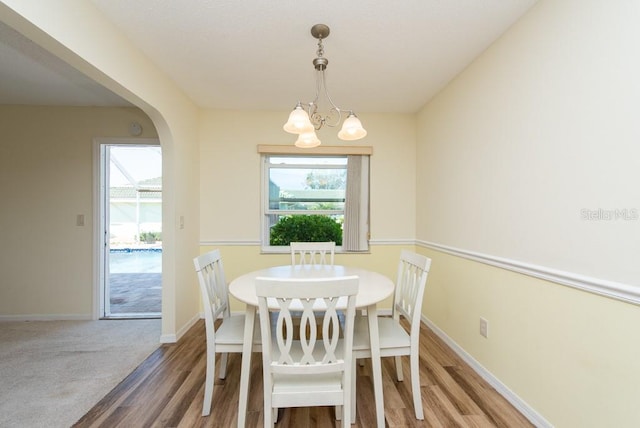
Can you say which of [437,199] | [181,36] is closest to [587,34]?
[437,199]

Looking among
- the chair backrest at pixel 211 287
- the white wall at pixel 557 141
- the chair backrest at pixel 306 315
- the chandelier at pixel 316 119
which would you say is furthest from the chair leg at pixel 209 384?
the white wall at pixel 557 141

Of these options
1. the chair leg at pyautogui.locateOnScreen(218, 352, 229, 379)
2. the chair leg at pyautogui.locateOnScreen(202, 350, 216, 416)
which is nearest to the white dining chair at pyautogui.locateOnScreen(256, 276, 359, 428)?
the chair leg at pyautogui.locateOnScreen(202, 350, 216, 416)

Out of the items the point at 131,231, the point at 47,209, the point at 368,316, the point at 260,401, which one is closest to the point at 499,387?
the point at 368,316

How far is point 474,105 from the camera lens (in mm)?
2158

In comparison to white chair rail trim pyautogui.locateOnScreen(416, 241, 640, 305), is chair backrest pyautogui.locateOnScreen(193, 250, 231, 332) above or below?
below

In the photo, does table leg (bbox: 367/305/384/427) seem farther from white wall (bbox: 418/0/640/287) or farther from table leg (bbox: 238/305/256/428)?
white wall (bbox: 418/0/640/287)

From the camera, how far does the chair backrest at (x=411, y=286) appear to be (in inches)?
64.1

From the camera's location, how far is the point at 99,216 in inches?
121

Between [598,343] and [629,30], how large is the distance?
51.9 inches

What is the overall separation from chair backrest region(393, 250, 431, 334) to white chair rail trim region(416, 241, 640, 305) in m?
0.56

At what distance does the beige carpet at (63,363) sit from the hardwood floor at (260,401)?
0.48 feet

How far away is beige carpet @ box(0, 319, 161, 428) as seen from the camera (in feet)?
5.50

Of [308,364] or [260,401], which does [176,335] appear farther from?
[308,364]

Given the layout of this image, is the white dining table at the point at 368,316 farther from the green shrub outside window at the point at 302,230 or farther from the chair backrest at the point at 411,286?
the green shrub outside window at the point at 302,230
